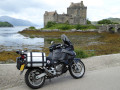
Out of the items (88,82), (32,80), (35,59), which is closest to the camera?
(35,59)

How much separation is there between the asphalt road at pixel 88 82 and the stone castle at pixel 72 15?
248ft

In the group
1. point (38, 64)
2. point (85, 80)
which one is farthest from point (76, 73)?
point (38, 64)

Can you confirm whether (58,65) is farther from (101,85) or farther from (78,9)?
(78,9)

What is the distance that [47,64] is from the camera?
4.54 m

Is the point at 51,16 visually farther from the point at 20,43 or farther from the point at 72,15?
the point at 20,43

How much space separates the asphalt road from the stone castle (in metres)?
75.5

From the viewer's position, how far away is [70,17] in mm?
80812

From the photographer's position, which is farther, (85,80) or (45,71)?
(85,80)

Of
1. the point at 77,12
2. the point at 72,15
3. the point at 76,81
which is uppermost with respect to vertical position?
the point at 77,12

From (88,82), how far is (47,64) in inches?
57.1

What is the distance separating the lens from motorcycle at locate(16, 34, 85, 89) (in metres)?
4.14

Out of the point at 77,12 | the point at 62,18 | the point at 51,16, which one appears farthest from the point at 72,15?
the point at 51,16

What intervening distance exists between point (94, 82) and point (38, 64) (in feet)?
6.33

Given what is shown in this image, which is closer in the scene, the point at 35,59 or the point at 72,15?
the point at 35,59
